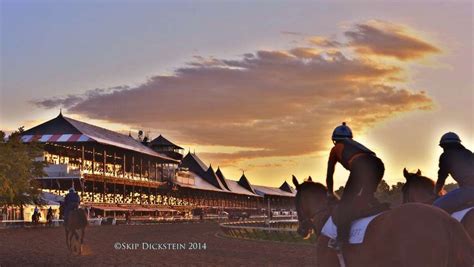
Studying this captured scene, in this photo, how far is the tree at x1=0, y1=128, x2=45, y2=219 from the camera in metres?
52.8

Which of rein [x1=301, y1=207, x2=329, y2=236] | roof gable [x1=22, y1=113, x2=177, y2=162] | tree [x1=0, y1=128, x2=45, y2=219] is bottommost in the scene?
rein [x1=301, y1=207, x2=329, y2=236]

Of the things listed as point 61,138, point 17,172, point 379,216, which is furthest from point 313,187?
point 61,138

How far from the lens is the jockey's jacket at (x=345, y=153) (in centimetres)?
829

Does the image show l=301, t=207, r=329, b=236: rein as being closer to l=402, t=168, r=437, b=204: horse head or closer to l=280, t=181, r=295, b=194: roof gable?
l=402, t=168, r=437, b=204: horse head

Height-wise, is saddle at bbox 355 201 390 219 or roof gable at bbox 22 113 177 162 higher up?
roof gable at bbox 22 113 177 162

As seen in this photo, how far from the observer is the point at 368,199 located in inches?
324

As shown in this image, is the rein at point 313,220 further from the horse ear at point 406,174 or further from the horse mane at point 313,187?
the horse ear at point 406,174

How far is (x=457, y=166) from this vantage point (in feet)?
31.4

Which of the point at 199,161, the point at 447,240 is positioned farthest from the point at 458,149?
the point at 199,161

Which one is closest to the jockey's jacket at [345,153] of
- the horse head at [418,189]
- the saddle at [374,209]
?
the saddle at [374,209]

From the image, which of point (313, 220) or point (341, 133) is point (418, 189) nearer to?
point (313, 220)

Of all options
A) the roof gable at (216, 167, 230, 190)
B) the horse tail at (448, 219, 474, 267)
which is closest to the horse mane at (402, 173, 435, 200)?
the horse tail at (448, 219, 474, 267)

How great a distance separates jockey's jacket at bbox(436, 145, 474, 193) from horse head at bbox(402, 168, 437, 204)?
0.27 m

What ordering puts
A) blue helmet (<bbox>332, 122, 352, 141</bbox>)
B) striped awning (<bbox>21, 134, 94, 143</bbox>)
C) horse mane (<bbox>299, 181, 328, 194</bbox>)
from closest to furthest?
blue helmet (<bbox>332, 122, 352, 141</bbox>) → horse mane (<bbox>299, 181, 328, 194</bbox>) → striped awning (<bbox>21, 134, 94, 143</bbox>)
